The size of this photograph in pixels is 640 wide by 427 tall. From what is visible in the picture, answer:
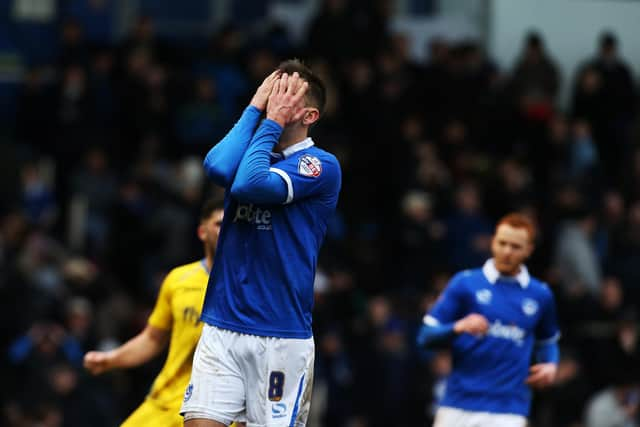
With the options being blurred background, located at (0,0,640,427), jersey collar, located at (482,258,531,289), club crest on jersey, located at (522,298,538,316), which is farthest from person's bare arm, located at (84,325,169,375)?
blurred background, located at (0,0,640,427)

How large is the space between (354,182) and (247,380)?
10.6m

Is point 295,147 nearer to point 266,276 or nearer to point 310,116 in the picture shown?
point 310,116

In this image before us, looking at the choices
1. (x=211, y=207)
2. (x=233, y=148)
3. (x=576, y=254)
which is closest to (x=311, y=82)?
(x=233, y=148)

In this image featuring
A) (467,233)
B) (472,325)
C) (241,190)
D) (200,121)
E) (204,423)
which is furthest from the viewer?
(200,121)

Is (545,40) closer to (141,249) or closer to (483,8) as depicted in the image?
(483,8)

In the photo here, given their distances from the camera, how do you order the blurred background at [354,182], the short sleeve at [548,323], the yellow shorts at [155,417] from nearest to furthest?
the yellow shorts at [155,417] < the short sleeve at [548,323] < the blurred background at [354,182]

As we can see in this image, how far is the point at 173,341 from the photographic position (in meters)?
7.92

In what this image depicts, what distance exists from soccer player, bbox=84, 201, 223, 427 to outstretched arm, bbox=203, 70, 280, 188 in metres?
1.57

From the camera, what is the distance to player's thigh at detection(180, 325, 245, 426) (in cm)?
636

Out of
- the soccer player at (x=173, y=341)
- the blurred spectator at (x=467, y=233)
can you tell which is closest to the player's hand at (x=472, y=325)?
the soccer player at (x=173, y=341)

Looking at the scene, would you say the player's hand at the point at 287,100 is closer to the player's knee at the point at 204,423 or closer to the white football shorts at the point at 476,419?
the player's knee at the point at 204,423

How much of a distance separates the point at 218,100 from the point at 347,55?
203 centimetres

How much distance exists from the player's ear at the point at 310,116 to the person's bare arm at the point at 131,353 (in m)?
2.12

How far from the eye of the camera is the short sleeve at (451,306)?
9062 mm
